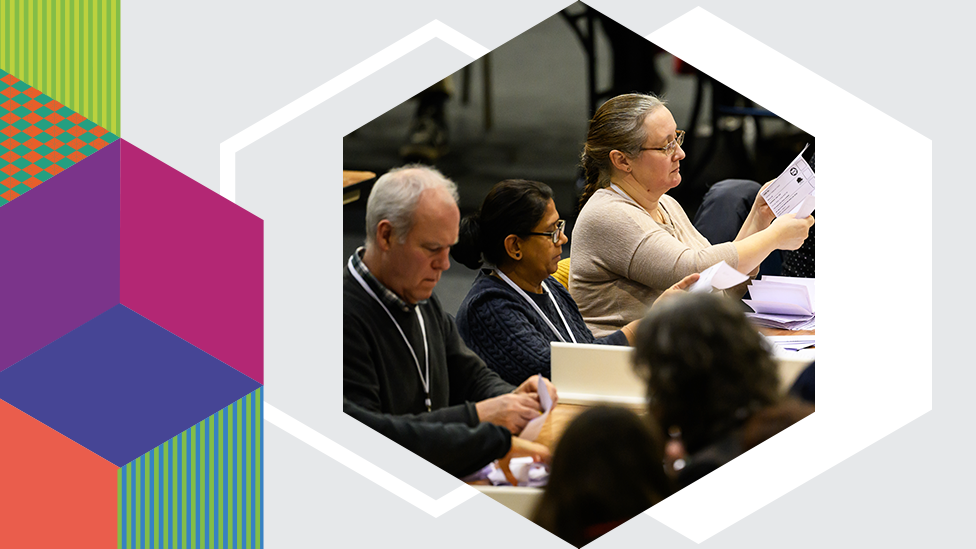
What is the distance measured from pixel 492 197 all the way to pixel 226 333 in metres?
0.95

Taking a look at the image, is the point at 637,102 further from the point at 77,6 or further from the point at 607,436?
the point at 77,6

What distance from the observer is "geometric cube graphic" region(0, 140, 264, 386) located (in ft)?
12.0

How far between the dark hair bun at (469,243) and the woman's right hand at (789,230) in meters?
1.19

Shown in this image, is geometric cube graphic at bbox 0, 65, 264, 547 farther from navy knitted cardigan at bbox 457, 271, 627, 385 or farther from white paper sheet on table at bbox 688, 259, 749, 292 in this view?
white paper sheet on table at bbox 688, 259, 749, 292

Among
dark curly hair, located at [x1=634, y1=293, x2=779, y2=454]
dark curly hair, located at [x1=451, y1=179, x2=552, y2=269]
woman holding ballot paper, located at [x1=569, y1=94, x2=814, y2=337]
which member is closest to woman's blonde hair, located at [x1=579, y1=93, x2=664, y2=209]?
woman holding ballot paper, located at [x1=569, y1=94, x2=814, y2=337]

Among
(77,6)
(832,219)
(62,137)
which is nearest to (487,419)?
(832,219)

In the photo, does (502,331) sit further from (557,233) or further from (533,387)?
(557,233)

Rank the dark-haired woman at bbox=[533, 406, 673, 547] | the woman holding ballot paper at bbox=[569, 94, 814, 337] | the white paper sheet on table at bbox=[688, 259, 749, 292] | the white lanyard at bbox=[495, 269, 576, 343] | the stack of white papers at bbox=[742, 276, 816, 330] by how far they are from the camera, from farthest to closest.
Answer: the stack of white papers at bbox=[742, 276, 816, 330] < the woman holding ballot paper at bbox=[569, 94, 814, 337] < the white paper sheet on table at bbox=[688, 259, 749, 292] < the white lanyard at bbox=[495, 269, 576, 343] < the dark-haired woman at bbox=[533, 406, 673, 547]

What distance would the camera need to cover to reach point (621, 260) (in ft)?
13.6

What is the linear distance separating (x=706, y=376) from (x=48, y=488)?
6.63 feet

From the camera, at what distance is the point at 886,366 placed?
3.96 meters

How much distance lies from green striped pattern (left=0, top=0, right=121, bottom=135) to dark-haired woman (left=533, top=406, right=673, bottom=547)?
1.75 metres

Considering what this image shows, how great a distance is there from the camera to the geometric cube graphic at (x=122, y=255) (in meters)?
3.67

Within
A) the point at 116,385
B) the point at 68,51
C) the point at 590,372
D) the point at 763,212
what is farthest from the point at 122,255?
the point at 763,212
